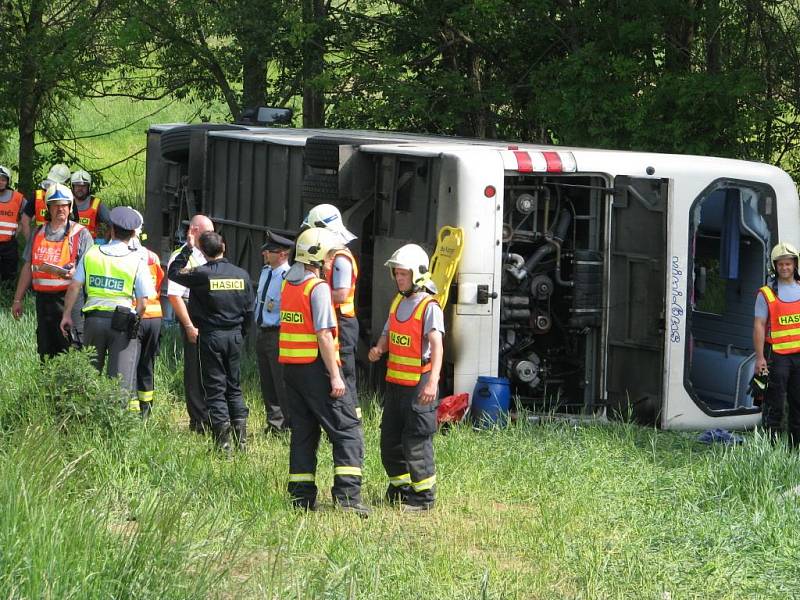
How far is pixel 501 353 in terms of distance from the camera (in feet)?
31.2

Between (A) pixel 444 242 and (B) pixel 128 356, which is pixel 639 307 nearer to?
(A) pixel 444 242

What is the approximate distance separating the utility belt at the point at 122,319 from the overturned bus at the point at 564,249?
6.34 ft

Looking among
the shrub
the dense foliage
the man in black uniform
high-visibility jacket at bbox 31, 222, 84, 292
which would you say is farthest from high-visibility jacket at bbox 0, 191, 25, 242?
the shrub

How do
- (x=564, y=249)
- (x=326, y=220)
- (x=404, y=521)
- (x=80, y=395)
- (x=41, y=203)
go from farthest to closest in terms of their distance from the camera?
(x=41, y=203) < (x=564, y=249) < (x=326, y=220) < (x=80, y=395) < (x=404, y=521)

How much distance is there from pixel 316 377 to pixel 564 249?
131 inches

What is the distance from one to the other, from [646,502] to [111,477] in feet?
9.85

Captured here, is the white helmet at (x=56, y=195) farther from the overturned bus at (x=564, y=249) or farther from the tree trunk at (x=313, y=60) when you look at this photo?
the tree trunk at (x=313, y=60)

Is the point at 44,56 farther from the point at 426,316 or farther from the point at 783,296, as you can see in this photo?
the point at 426,316

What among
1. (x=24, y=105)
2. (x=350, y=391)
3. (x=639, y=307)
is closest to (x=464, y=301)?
(x=639, y=307)

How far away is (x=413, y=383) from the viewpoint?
283 inches

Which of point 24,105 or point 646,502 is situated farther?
point 24,105

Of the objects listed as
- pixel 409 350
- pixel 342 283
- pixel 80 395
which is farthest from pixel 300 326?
pixel 80 395

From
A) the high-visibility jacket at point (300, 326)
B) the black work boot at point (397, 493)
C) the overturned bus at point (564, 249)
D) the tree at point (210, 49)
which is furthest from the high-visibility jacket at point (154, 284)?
the tree at point (210, 49)

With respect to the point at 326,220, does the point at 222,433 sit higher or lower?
lower
